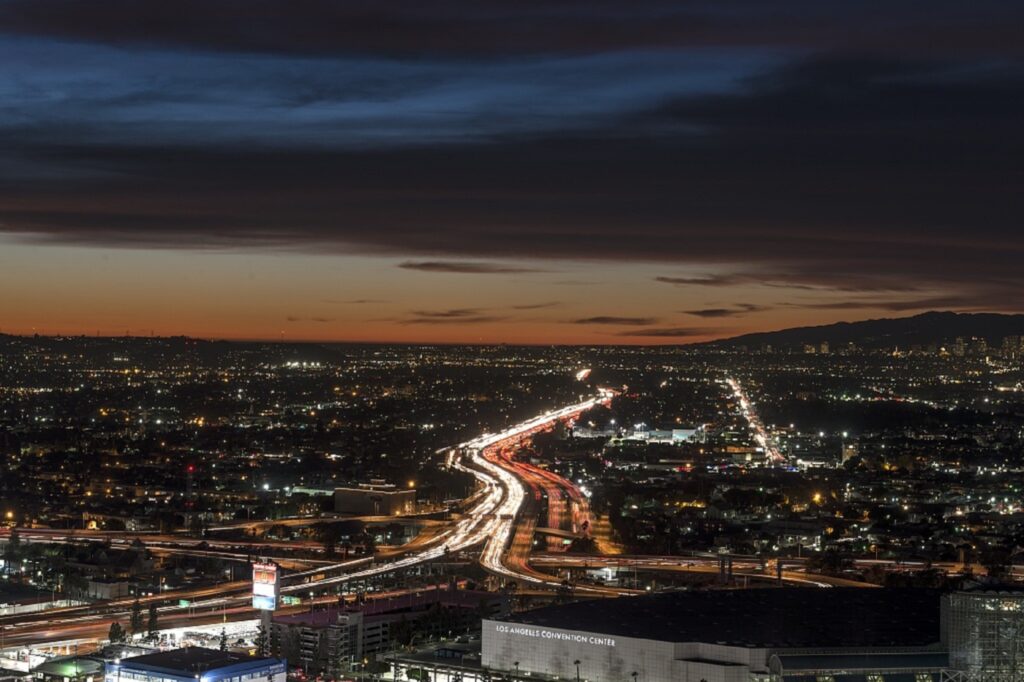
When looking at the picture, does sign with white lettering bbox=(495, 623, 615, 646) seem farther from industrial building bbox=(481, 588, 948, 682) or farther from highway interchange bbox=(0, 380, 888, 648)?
highway interchange bbox=(0, 380, 888, 648)

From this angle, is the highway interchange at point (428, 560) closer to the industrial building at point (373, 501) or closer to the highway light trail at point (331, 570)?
the highway light trail at point (331, 570)

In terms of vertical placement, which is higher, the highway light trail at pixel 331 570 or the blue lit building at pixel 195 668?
the highway light trail at pixel 331 570

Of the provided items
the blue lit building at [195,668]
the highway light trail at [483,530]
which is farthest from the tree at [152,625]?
the highway light trail at [483,530]

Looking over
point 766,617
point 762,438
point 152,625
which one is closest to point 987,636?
point 766,617

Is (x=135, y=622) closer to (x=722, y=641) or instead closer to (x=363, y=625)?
(x=363, y=625)

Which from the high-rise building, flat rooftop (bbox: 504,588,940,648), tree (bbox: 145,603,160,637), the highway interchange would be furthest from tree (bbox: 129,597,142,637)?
the high-rise building

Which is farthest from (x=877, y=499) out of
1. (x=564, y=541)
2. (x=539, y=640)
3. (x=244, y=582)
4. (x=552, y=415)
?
(x=552, y=415)

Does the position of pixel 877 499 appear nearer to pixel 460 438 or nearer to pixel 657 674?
pixel 460 438
